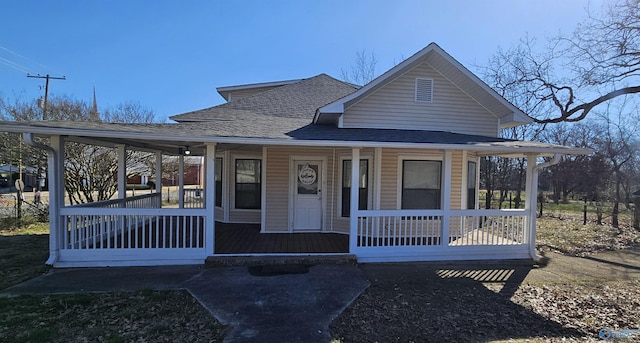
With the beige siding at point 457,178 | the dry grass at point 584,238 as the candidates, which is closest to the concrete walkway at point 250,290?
the beige siding at point 457,178

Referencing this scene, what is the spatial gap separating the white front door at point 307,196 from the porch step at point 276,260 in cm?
223

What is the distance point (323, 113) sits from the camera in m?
7.31

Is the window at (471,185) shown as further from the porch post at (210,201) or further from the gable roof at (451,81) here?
the porch post at (210,201)

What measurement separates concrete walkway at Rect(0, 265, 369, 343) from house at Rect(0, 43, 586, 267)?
1.94ft

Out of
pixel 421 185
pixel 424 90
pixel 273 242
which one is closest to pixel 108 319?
pixel 273 242

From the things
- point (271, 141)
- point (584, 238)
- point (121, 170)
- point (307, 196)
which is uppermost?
point (271, 141)

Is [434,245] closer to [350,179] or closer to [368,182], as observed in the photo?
[368,182]

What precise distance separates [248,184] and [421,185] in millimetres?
5031

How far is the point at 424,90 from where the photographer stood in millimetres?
7859

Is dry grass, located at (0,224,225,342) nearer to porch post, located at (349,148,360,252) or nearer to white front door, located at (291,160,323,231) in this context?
porch post, located at (349,148,360,252)

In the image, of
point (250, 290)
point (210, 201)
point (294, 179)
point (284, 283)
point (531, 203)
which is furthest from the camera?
point (294, 179)

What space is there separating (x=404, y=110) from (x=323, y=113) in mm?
2142

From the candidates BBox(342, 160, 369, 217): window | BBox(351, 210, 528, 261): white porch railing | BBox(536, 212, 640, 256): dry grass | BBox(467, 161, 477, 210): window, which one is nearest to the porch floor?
BBox(351, 210, 528, 261): white porch railing

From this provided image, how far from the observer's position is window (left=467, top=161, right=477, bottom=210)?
8.34 m
